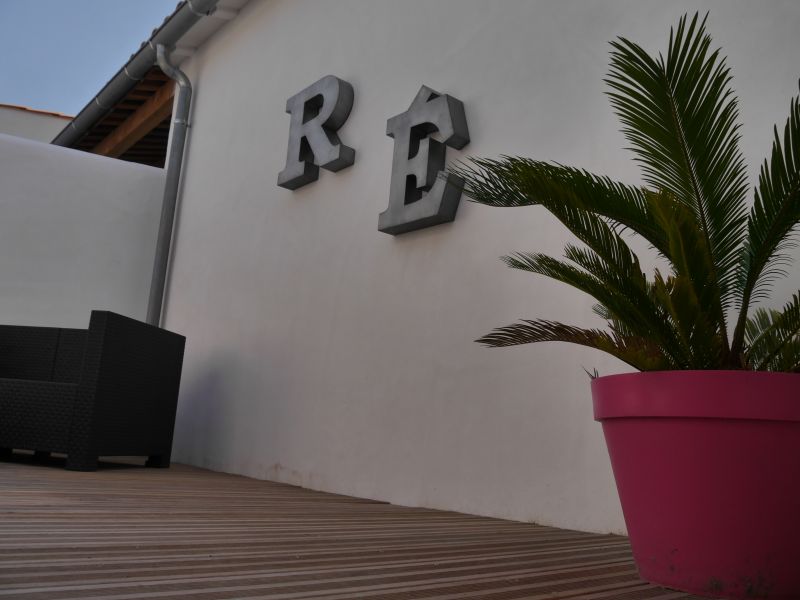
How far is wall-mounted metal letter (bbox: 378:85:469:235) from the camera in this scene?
358 cm

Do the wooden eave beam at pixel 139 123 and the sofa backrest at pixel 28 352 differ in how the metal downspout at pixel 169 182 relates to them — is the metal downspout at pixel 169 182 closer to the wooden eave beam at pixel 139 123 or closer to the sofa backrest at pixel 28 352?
the wooden eave beam at pixel 139 123

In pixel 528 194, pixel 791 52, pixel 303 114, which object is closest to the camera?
pixel 528 194

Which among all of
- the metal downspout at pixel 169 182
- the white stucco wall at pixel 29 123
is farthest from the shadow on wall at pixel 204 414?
the white stucco wall at pixel 29 123

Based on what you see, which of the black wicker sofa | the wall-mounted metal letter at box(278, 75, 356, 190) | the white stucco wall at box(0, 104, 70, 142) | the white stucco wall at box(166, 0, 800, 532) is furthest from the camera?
the white stucco wall at box(0, 104, 70, 142)

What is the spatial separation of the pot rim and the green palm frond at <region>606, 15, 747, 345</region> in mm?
200

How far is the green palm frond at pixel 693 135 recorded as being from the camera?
1823 millimetres

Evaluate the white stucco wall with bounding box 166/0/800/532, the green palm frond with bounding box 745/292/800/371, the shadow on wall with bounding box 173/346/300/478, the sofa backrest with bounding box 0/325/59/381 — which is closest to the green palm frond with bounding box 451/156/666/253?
the green palm frond with bounding box 745/292/800/371

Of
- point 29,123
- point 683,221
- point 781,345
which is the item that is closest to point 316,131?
point 683,221

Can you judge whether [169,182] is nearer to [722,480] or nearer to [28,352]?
[28,352]

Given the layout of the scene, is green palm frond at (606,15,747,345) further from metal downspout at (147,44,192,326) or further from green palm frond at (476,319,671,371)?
metal downspout at (147,44,192,326)

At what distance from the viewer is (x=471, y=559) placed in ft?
6.57

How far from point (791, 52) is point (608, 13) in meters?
0.82

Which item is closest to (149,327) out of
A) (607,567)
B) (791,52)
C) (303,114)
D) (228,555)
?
(303,114)

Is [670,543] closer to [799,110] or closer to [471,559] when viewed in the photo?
[471,559]
